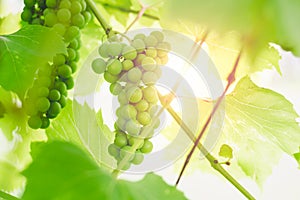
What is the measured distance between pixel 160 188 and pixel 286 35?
157 millimetres

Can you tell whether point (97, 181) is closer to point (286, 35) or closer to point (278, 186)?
point (286, 35)

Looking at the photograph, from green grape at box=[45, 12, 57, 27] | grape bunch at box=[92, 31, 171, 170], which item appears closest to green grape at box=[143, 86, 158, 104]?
grape bunch at box=[92, 31, 171, 170]

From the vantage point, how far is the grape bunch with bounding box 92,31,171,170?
1.25 feet

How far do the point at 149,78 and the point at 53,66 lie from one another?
Result: 0.32ft

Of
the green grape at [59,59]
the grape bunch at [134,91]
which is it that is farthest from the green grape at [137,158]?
the green grape at [59,59]

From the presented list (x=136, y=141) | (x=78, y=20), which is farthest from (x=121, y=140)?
(x=78, y=20)

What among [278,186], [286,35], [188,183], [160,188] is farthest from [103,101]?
[278,186]

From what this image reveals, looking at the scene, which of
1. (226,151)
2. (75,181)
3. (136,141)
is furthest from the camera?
(226,151)

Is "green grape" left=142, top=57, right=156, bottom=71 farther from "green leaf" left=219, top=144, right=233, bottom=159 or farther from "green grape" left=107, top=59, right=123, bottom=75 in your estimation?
"green leaf" left=219, top=144, right=233, bottom=159

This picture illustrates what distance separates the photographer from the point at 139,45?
395 millimetres

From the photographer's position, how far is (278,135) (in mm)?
505

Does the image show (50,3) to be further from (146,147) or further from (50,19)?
(146,147)

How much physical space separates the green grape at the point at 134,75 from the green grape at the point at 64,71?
77 mm

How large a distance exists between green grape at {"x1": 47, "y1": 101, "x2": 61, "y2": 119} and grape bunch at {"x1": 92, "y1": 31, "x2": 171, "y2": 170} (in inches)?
2.2
